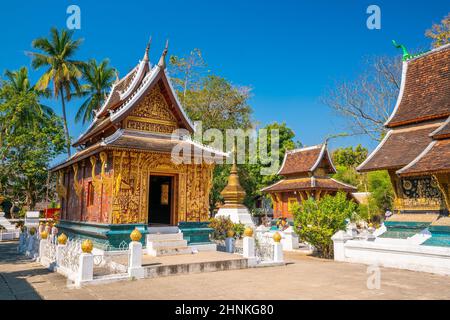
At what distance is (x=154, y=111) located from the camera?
1410 centimetres

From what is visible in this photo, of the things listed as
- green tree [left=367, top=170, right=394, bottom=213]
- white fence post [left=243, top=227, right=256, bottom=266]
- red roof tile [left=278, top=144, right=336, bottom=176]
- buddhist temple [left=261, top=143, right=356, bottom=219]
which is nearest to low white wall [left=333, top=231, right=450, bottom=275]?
white fence post [left=243, top=227, right=256, bottom=266]

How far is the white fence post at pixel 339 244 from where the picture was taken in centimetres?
1316

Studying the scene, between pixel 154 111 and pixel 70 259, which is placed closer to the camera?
pixel 70 259

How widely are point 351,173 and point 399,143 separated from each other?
83.1ft

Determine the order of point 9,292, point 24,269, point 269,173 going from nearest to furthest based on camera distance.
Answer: point 9,292
point 24,269
point 269,173

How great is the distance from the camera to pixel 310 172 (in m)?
27.8

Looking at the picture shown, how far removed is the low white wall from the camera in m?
10.4

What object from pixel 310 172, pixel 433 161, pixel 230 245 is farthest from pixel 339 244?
pixel 310 172

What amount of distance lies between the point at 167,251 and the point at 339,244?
640 cm

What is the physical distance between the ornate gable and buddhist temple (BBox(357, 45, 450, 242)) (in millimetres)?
8355

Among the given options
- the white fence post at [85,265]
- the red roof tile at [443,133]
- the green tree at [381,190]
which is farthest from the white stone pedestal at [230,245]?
the green tree at [381,190]

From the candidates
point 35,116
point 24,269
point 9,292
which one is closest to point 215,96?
point 35,116

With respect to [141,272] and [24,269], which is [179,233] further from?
[24,269]

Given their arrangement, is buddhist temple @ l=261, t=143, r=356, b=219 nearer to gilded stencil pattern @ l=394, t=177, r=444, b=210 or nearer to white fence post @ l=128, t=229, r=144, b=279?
gilded stencil pattern @ l=394, t=177, r=444, b=210
